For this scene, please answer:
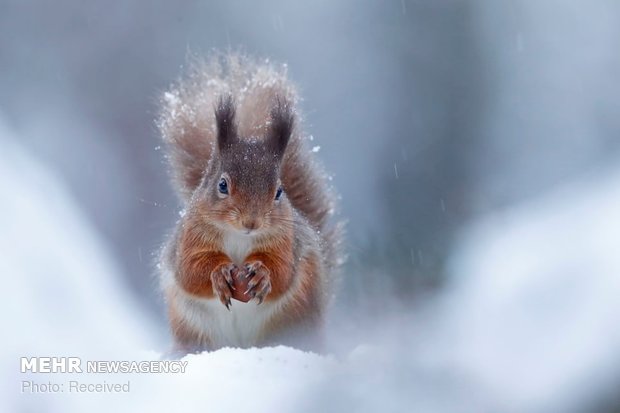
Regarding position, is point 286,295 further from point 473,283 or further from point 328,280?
point 473,283

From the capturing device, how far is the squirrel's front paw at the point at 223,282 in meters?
1.64

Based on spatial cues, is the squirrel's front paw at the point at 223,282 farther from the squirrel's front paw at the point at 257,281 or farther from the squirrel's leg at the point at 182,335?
the squirrel's leg at the point at 182,335

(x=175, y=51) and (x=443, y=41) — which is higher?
(x=175, y=51)

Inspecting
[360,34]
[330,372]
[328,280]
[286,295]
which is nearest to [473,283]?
[328,280]

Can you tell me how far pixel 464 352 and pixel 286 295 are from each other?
0.45 m

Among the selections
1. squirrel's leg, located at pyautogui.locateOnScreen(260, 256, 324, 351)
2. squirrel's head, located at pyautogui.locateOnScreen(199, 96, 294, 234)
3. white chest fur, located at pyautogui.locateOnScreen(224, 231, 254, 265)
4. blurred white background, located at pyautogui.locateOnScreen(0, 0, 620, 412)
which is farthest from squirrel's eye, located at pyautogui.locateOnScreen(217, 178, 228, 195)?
blurred white background, located at pyautogui.locateOnScreen(0, 0, 620, 412)

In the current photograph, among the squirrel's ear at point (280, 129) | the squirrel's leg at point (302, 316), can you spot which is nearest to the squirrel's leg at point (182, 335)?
the squirrel's leg at point (302, 316)

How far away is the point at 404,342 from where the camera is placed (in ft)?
6.38

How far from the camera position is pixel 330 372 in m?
1.49

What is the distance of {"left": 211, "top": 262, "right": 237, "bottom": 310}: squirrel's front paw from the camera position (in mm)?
1644

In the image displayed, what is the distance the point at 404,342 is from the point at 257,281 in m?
0.47

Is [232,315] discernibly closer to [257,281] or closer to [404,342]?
[257,281]

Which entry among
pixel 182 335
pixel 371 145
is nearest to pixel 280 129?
pixel 182 335

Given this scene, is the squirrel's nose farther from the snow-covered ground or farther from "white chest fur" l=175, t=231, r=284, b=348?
the snow-covered ground
